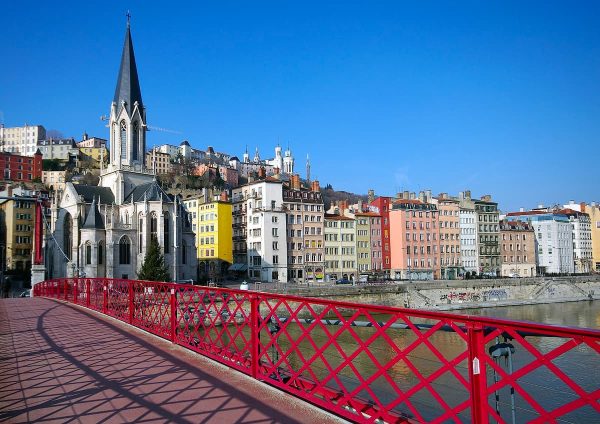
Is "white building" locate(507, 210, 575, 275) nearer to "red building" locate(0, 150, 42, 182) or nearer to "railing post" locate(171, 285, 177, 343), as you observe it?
"railing post" locate(171, 285, 177, 343)

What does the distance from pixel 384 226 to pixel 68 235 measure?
45.3 metres

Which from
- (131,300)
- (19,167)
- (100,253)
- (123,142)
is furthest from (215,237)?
(19,167)

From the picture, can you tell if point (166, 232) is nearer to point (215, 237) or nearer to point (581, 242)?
point (215, 237)

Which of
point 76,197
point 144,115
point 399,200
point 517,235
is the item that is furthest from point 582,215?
point 76,197

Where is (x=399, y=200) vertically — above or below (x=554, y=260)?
above

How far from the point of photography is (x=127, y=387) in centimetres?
817

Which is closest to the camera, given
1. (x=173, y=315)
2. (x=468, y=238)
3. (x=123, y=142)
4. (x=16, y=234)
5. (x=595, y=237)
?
(x=173, y=315)

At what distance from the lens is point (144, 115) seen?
60625mm

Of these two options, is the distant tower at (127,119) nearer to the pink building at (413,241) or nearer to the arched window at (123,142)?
the arched window at (123,142)

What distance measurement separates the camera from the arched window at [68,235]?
56.0 meters

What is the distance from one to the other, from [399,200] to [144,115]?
4146 centimetres

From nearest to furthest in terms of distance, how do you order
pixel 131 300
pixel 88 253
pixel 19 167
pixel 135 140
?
pixel 131 300 < pixel 88 253 < pixel 135 140 < pixel 19 167

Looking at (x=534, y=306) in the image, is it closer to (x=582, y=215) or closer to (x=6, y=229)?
(x=582, y=215)

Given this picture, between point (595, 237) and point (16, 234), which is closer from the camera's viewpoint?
point (16, 234)
